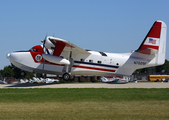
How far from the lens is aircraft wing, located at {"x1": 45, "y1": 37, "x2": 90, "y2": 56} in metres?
23.4

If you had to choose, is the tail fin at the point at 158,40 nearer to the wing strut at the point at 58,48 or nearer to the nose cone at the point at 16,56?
the wing strut at the point at 58,48

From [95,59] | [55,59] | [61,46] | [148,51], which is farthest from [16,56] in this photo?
[148,51]

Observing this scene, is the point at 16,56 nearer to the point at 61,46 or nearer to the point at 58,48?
the point at 58,48

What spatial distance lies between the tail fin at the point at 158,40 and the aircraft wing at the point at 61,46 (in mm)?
7380

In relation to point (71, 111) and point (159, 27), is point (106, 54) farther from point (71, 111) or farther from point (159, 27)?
point (71, 111)

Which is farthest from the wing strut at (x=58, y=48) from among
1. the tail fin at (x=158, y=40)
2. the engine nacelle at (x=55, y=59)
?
the tail fin at (x=158, y=40)

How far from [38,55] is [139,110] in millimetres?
18433

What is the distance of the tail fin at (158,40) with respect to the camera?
2566cm

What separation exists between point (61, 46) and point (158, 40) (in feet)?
38.4

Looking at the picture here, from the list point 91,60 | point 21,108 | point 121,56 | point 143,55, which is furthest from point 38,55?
point 21,108

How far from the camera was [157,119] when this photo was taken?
787cm

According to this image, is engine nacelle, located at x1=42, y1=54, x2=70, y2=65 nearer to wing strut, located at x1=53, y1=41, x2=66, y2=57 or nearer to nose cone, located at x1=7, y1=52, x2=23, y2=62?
wing strut, located at x1=53, y1=41, x2=66, y2=57

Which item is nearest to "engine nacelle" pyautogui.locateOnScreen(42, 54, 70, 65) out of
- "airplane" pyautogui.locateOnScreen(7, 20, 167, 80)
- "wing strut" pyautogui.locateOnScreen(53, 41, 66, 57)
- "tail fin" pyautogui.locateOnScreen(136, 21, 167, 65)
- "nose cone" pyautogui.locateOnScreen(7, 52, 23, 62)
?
"wing strut" pyautogui.locateOnScreen(53, 41, 66, 57)

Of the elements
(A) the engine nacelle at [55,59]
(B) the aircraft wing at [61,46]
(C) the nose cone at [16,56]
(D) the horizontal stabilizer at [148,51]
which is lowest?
(A) the engine nacelle at [55,59]
